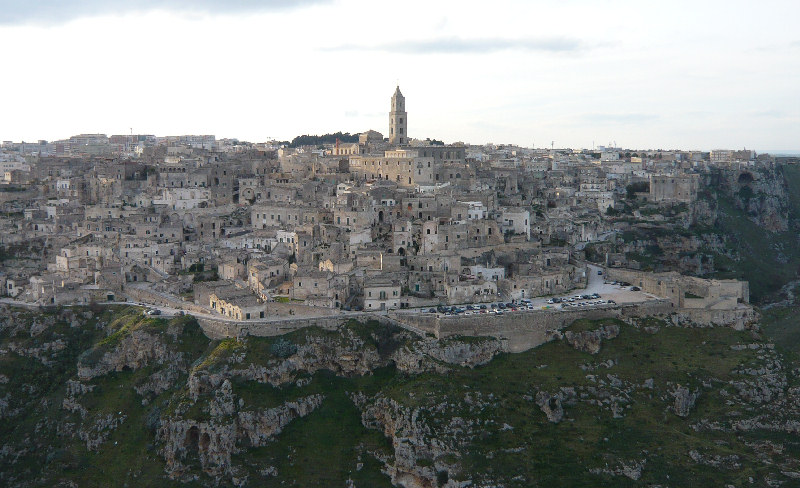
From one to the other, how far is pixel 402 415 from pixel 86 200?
45309 mm

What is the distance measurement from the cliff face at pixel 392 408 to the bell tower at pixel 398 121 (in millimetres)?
39987

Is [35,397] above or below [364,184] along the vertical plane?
below

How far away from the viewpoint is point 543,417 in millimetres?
47375

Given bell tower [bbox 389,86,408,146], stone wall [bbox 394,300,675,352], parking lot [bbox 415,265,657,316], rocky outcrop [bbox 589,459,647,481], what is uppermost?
bell tower [bbox 389,86,408,146]

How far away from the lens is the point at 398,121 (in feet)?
292

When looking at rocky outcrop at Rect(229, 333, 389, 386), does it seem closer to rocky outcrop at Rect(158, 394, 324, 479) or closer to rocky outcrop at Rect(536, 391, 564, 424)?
rocky outcrop at Rect(158, 394, 324, 479)

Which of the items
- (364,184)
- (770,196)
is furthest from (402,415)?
(770,196)

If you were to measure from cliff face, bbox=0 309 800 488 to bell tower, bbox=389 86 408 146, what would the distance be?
40.0 m

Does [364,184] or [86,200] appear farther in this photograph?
[86,200]

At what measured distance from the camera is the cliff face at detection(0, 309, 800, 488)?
44.7 metres

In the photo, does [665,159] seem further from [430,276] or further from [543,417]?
[543,417]

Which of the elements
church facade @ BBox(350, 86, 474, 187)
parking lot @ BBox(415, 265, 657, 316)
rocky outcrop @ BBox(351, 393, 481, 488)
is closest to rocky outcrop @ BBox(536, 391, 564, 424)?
rocky outcrop @ BBox(351, 393, 481, 488)

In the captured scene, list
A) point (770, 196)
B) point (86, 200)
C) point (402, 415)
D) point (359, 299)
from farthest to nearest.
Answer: point (770, 196), point (86, 200), point (359, 299), point (402, 415)

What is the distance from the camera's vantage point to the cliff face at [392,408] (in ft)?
147
